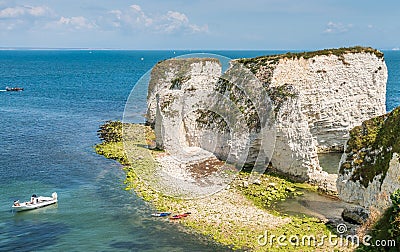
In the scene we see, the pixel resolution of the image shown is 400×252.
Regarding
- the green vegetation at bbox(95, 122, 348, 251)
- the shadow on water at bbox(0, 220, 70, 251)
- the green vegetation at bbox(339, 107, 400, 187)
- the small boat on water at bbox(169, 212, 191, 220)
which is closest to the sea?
the shadow on water at bbox(0, 220, 70, 251)

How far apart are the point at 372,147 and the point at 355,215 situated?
458cm

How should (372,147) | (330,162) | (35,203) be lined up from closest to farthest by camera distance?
(372,147), (35,203), (330,162)

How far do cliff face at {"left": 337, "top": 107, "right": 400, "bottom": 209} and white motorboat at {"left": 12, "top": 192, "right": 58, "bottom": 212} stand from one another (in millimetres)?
19797

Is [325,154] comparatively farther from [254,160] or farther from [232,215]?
[232,215]

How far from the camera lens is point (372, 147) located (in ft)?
83.7

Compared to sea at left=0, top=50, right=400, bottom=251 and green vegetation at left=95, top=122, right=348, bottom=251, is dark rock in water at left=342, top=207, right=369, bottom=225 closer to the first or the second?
green vegetation at left=95, top=122, right=348, bottom=251

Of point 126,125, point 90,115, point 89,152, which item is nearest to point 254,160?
point 89,152

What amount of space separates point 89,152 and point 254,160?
1844 centimetres

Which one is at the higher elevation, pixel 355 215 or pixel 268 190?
pixel 355 215

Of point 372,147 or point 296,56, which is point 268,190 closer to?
point 372,147

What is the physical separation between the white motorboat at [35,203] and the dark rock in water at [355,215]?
65.9 ft

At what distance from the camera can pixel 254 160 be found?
38875 mm

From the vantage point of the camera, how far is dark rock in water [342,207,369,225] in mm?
26484

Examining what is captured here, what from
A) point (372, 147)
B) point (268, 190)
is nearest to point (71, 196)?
point (268, 190)
